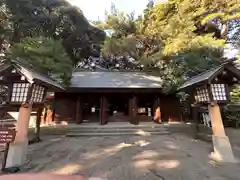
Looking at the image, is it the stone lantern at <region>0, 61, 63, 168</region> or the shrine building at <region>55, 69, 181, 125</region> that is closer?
the stone lantern at <region>0, 61, 63, 168</region>

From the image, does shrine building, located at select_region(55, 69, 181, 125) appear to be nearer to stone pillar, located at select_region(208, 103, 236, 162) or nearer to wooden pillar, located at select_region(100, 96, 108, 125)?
wooden pillar, located at select_region(100, 96, 108, 125)

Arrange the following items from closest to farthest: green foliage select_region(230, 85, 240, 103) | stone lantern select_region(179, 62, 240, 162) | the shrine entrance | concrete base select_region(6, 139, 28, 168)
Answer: concrete base select_region(6, 139, 28, 168) → stone lantern select_region(179, 62, 240, 162) → the shrine entrance → green foliage select_region(230, 85, 240, 103)

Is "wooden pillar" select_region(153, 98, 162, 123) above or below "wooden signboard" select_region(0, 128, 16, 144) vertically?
above

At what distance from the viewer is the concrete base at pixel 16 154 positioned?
5059 millimetres

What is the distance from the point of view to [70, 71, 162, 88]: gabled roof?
12.7 metres

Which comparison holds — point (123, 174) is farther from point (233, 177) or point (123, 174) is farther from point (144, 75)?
point (144, 75)

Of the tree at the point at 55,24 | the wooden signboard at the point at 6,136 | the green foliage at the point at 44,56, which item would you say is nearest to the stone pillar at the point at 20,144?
the wooden signboard at the point at 6,136

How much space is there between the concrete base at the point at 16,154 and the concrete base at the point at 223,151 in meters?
6.04

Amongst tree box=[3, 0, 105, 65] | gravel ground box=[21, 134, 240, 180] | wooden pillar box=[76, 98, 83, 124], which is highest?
tree box=[3, 0, 105, 65]

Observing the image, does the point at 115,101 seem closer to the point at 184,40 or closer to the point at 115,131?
the point at 115,131

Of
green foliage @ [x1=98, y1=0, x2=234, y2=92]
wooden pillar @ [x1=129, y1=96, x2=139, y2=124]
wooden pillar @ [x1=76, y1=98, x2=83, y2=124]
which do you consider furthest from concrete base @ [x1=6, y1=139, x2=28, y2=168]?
green foliage @ [x1=98, y1=0, x2=234, y2=92]

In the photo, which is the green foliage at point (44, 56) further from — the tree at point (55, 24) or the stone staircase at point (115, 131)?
the tree at point (55, 24)

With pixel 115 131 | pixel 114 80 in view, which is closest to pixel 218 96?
pixel 115 131

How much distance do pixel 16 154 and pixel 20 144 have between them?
0.30 meters
